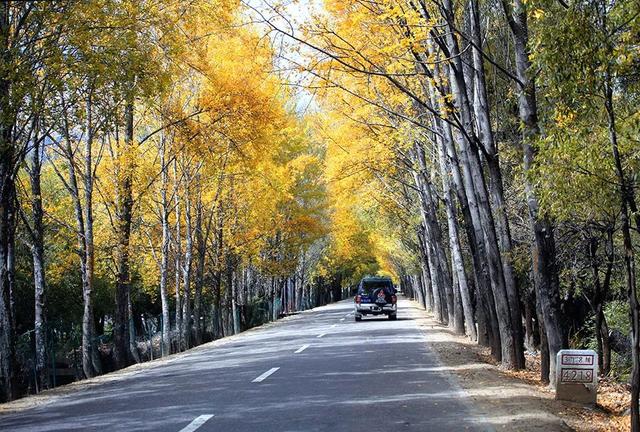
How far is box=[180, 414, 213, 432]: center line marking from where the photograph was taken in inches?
300

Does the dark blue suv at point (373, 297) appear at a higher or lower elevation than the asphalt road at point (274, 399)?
higher

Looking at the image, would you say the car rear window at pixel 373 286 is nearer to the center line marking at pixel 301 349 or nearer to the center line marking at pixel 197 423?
the center line marking at pixel 301 349

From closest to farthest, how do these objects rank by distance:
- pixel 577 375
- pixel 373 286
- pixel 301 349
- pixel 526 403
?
1. pixel 526 403
2. pixel 577 375
3. pixel 301 349
4. pixel 373 286

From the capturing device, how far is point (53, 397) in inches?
459

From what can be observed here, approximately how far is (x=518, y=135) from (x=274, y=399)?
12.5 meters

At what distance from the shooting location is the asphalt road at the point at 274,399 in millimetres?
8023

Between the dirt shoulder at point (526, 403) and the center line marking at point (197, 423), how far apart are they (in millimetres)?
3345

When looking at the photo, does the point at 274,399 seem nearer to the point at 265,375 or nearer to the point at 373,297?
the point at 265,375

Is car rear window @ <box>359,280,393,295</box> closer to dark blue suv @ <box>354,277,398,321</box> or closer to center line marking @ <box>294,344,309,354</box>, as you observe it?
dark blue suv @ <box>354,277,398,321</box>

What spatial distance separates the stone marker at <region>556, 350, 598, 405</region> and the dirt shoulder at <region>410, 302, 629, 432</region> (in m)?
0.21

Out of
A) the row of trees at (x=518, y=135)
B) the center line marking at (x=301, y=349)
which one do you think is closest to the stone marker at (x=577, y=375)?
the row of trees at (x=518, y=135)

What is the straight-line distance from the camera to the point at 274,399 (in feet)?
32.1

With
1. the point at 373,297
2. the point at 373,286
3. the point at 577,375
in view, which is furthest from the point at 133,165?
the point at 373,297

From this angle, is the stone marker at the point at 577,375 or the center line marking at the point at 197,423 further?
→ the stone marker at the point at 577,375
